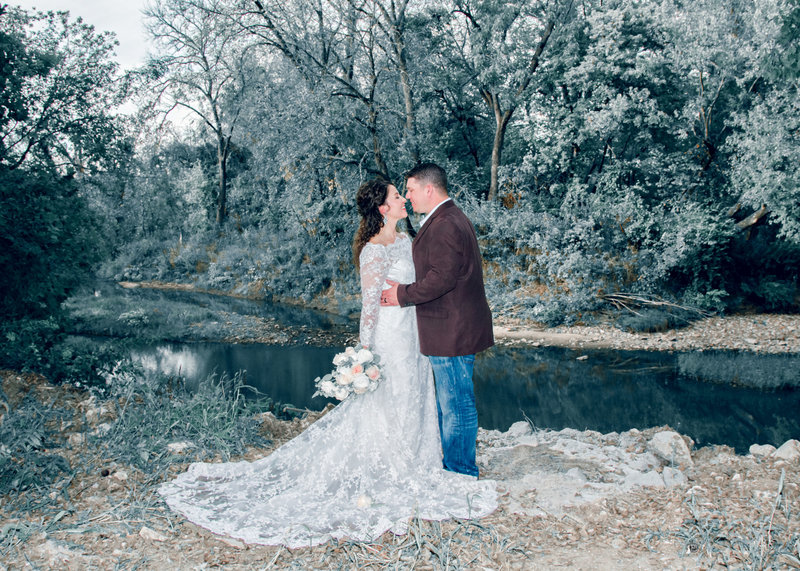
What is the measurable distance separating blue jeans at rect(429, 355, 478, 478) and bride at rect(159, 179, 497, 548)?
133mm

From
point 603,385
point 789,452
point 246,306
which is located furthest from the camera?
point 246,306

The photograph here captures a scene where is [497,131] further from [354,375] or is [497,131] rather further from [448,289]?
[354,375]

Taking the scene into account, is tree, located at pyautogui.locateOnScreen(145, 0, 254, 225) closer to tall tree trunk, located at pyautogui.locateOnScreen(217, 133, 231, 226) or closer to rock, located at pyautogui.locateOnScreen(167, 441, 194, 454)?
tall tree trunk, located at pyautogui.locateOnScreen(217, 133, 231, 226)

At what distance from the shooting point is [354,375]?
4.03 m

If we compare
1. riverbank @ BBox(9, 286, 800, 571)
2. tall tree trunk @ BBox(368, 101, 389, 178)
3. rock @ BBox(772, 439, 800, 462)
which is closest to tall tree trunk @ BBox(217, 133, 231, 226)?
tall tree trunk @ BBox(368, 101, 389, 178)

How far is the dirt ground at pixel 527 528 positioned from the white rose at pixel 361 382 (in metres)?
0.99

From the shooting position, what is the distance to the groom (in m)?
3.88

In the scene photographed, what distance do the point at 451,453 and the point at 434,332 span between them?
986 mm

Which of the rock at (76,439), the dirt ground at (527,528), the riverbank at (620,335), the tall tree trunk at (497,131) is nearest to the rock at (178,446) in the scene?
the dirt ground at (527,528)

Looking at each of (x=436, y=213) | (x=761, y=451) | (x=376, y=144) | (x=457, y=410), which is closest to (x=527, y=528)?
(x=457, y=410)

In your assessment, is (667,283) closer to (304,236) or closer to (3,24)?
(304,236)

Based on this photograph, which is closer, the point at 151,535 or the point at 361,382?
the point at 151,535

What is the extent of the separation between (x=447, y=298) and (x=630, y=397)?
248 inches

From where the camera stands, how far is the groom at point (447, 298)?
3.88m
